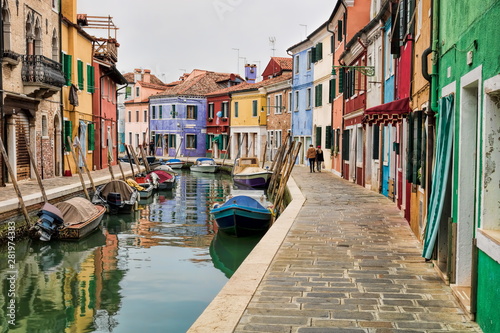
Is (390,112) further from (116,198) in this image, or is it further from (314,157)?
(314,157)

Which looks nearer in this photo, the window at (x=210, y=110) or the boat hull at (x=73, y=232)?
the boat hull at (x=73, y=232)

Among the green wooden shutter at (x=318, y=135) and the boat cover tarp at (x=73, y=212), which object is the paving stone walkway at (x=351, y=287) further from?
the green wooden shutter at (x=318, y=135)

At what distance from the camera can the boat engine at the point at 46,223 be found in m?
14.4

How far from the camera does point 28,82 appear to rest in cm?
2106

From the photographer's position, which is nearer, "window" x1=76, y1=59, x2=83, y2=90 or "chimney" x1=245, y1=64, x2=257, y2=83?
"window" x1=76, y1=59, x2=83, y2=90

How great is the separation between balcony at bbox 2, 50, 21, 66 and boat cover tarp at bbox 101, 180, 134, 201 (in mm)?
4829

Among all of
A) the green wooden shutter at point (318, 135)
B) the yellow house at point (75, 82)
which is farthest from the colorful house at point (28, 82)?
the green wooden shutter at point (318, 135)

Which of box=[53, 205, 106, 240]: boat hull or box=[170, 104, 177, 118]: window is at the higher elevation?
box=[170, 104, 177, 118]: window

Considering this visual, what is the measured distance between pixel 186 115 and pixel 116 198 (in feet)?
117

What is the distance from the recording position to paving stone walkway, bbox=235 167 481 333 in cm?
564

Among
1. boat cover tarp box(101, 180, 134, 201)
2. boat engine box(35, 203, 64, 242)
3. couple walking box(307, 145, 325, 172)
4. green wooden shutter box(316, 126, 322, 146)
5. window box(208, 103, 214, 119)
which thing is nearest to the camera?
boat engine box(35, 203, 64, 242)

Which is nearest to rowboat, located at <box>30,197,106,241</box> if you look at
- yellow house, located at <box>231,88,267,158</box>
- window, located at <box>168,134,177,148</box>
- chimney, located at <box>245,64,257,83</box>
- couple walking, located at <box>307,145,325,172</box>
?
couple walking, located at <box>307,145,325,172</box>

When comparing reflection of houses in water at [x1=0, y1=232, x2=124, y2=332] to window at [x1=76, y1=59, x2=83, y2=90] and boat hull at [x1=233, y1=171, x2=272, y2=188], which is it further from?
window at [x1=76, y1=59, x2=83, y2=90]

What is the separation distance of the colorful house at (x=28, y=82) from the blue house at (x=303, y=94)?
16.6 meters
